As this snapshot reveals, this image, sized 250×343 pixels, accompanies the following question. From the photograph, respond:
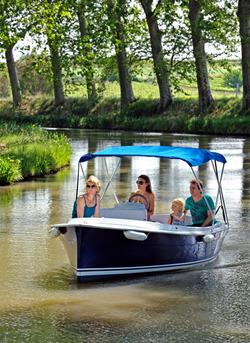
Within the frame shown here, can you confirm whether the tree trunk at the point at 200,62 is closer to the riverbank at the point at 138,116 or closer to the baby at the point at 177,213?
the riverbank at the point at 138,116

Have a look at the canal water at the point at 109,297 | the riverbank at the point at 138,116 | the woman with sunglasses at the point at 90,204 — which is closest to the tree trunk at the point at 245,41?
the riverbank at the point at 138,116

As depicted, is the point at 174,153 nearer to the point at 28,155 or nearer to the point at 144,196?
the point at 144,196

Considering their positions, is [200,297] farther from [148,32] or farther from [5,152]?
[148,32]

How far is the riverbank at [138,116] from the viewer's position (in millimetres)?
52209

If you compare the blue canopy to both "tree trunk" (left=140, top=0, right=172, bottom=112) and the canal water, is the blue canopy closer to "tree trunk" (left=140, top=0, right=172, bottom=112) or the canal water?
the canal water

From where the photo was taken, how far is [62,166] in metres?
30.6

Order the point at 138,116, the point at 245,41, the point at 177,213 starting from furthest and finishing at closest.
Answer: the point at 138,116 < the point at 245,41 < the point at 177,213

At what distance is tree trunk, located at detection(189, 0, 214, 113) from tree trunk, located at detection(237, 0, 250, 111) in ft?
15.0

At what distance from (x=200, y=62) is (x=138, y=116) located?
24.8ft

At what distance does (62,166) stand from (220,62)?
29687 mm

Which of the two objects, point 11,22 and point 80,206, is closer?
point 80,206

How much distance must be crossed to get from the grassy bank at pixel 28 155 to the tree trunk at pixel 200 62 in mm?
24236

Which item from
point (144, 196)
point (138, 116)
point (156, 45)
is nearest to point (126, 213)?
point (144, 196)

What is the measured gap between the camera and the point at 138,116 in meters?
63.7
